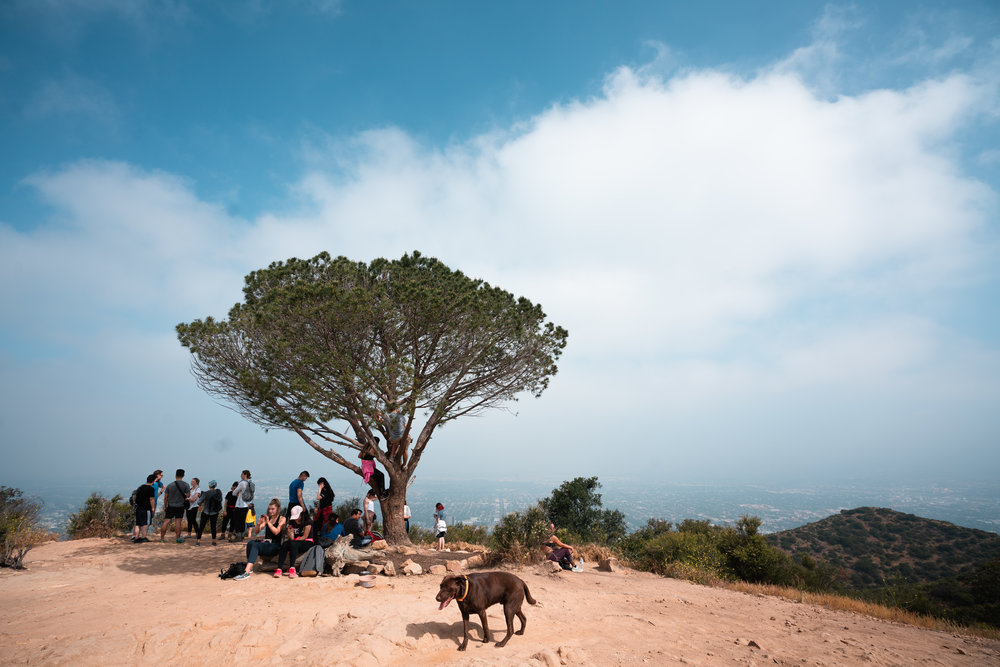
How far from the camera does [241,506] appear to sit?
41.7 ft

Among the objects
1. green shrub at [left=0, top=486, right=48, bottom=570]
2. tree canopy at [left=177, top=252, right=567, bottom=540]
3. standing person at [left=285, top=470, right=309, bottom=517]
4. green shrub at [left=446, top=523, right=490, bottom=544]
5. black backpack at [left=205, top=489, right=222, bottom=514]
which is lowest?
green shrub at [left=446, top=523, right=490, bottom=544]

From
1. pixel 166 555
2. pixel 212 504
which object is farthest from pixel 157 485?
pixel 166 555

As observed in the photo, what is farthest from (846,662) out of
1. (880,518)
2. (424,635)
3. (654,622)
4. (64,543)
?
(880,518)

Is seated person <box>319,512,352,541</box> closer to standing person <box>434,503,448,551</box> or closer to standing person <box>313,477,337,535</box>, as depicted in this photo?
standing person <box>313,477,337,535</box>

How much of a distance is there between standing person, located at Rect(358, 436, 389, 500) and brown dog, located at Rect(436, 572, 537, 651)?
7.53 metres

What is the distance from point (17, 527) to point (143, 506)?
302 centimetres

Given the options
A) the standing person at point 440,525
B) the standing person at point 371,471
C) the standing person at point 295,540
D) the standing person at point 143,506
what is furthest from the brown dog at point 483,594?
the standing person at point 143,506

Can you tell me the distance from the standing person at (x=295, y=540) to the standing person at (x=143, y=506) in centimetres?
522

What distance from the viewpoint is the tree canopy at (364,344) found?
11.3 metres

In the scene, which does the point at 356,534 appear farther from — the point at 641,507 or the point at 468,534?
the point at 641,507

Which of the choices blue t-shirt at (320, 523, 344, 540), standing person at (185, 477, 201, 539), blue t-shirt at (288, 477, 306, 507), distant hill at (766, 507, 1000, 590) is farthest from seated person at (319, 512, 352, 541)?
distant hill at (766, 507, 1000, 590)

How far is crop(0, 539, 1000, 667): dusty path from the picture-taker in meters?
5.38

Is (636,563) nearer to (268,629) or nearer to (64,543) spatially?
(268,629)

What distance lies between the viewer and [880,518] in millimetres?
34219
